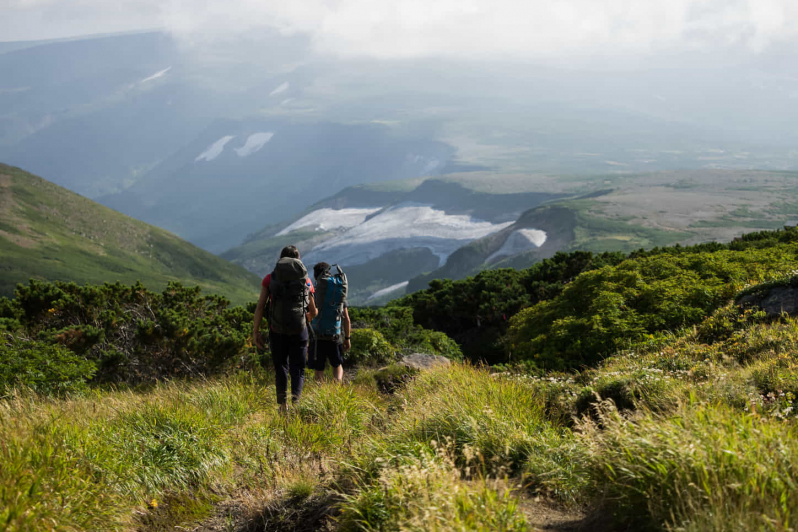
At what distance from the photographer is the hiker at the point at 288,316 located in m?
6.82

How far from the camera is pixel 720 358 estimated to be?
6938 mm

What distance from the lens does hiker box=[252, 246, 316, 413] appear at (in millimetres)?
6816

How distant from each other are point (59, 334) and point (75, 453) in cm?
776

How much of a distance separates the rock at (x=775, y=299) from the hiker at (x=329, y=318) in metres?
6.67

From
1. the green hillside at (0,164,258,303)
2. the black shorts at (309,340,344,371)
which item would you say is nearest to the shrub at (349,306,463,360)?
the black shorts at (309,340,344,371)

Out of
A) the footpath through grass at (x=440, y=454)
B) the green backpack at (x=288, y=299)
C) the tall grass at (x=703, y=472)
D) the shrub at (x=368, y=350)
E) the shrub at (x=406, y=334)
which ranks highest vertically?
the green backpack at (x=288, y=299)

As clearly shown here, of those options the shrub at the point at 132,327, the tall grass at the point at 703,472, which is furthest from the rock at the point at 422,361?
the tall grass at the point at 703,472

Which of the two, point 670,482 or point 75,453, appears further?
point 75,453

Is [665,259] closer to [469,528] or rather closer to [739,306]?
[739,306]

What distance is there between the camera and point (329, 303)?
319 inches

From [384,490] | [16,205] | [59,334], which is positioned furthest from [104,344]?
[16,205]

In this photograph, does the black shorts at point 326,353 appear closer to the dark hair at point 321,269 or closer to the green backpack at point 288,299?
the dark hair at point 321,269

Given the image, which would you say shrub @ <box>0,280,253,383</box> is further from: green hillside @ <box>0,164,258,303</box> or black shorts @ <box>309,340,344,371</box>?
green hillside @ <box>0,164,258,303</box>

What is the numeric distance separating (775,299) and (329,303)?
7282 mm
